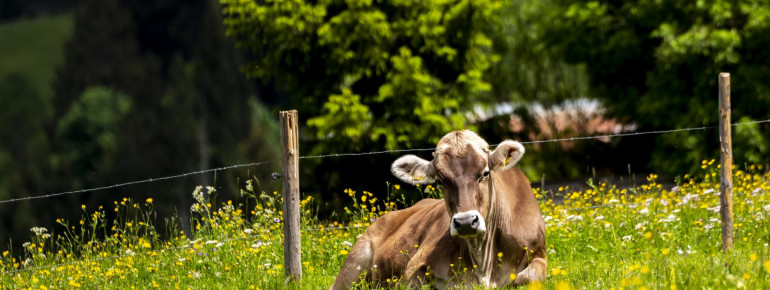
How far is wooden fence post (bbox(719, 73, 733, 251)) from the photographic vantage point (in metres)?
9.66

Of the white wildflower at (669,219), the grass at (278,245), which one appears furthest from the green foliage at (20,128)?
the white wildflower at (669,219)

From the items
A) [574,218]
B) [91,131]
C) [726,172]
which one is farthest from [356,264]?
[91,131]

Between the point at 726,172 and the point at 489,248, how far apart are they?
294cm

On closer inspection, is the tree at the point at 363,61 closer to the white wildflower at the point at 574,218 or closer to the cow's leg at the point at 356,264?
the white wildflower at the point at 574,218

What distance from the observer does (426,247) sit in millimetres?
8375

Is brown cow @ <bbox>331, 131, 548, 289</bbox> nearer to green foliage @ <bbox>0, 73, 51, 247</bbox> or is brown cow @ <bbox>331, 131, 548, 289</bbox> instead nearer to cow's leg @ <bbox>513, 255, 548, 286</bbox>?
cow's leg @ <bbox>513, 255, 548, 286</bbox>

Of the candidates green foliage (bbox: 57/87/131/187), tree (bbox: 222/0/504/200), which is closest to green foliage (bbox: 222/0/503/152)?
tree (bbox: 222/0/504/200)

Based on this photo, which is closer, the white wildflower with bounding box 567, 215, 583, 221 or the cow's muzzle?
the cow's muzzle

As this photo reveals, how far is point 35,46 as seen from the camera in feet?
469

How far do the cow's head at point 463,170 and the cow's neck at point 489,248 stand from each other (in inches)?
3.8

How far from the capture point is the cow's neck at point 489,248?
8.09 metres

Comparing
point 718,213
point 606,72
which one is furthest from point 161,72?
point 718,213

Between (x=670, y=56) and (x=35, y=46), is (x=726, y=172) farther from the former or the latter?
(x=35, y=46)

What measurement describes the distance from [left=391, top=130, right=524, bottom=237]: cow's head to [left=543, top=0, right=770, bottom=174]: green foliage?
15180 millimetres
